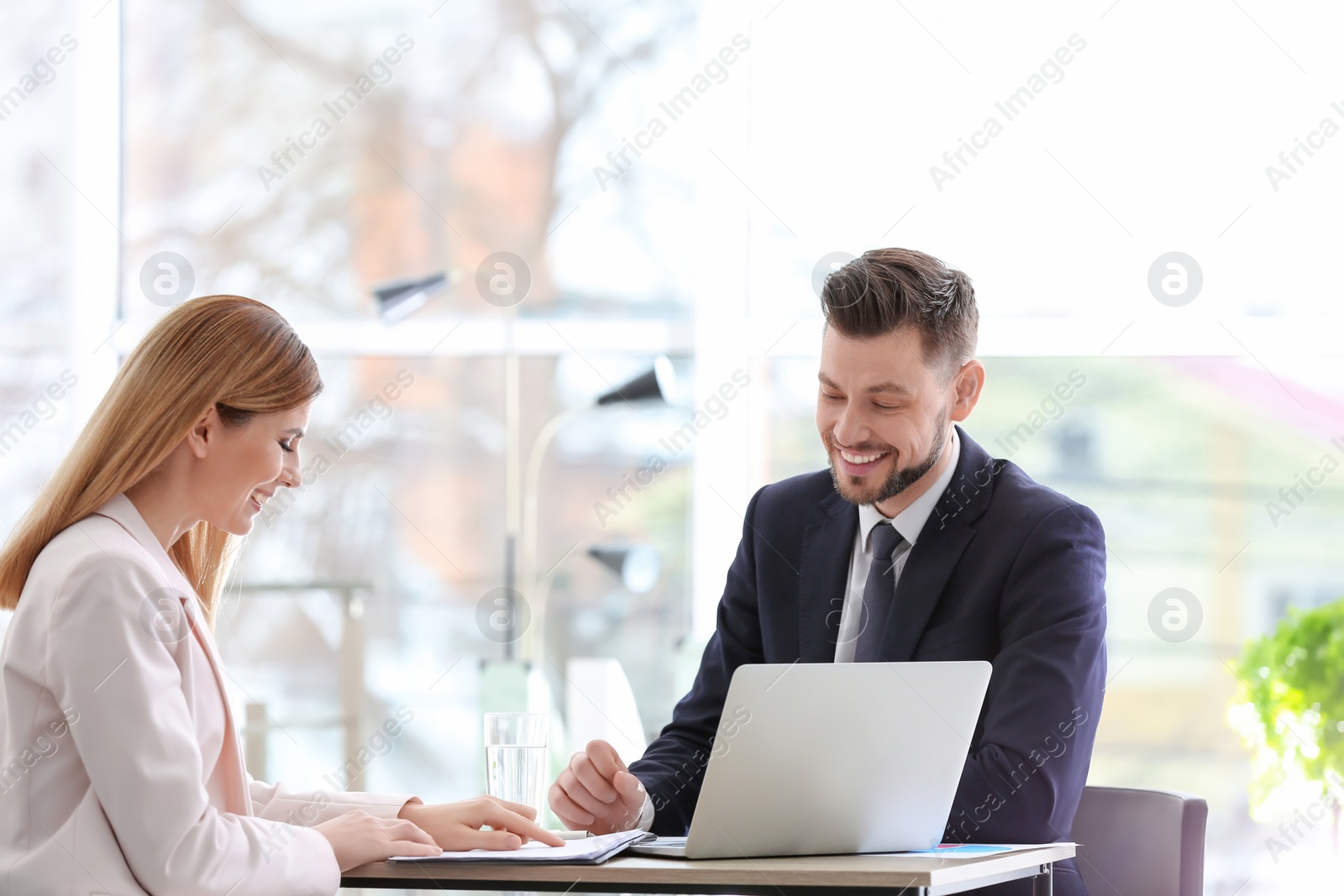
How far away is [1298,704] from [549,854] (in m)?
2.36

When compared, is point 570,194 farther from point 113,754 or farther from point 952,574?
point 113,754

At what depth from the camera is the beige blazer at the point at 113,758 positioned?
49.0 inches

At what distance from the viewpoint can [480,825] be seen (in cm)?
142

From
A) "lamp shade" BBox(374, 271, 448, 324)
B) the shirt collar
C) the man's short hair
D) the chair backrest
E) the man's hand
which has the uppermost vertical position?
"lamp shade" BBox(374, 271, 448, 324)

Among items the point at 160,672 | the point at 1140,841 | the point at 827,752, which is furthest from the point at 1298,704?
the point at 160,672

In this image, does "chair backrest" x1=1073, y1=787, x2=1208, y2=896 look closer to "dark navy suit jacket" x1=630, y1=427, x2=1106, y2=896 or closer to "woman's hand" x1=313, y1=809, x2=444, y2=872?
"dark navy suit jacket" x1=630, y1=427, x2=1106, y2=896

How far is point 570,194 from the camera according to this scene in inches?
152

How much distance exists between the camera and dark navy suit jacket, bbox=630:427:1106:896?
1691mm

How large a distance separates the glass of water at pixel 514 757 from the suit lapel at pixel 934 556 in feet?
1.87

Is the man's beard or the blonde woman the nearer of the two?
the blonde woman

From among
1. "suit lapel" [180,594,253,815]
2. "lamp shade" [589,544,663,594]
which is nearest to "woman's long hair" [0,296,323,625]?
"suit lapel" [180,594,253,815]

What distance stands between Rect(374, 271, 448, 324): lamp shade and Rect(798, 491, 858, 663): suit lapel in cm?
178

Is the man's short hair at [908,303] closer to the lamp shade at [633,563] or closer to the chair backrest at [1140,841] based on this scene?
the chair backrest at [1140,841]

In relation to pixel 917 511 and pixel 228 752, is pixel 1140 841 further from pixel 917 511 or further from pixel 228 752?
pixel 228 752
